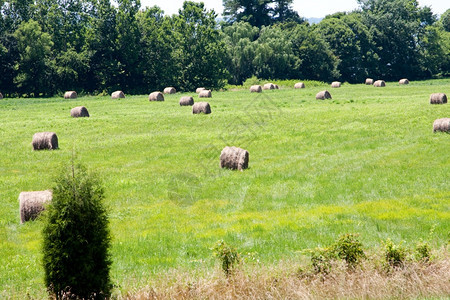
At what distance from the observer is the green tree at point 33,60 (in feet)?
233

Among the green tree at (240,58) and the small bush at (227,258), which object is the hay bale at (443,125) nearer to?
the small bush at (227,258)

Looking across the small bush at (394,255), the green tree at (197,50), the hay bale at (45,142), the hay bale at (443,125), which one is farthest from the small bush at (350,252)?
the green tree at (197,50)

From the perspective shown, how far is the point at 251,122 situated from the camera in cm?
3500

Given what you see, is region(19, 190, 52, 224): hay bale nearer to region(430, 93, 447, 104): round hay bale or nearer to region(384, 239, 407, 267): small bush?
region(384, 239, 407, 267): small bush

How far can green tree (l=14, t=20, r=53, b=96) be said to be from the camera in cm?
7112

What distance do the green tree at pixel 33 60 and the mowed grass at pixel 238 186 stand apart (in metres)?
39.9

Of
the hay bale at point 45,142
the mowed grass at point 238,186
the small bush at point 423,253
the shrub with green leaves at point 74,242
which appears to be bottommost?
the mowed grass at point 238,186

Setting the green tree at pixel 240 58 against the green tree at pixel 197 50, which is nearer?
the green tree at pixel 197 50

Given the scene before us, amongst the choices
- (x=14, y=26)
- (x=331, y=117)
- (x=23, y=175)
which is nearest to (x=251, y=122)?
(x=331, y=117)

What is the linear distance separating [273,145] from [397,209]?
472 inches

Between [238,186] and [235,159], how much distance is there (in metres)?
2.74

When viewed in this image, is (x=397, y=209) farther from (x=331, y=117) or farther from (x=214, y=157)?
(x=331, y=117)

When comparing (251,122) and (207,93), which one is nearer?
(251,122)

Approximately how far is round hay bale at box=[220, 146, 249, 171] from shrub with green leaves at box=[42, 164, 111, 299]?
466 inches
